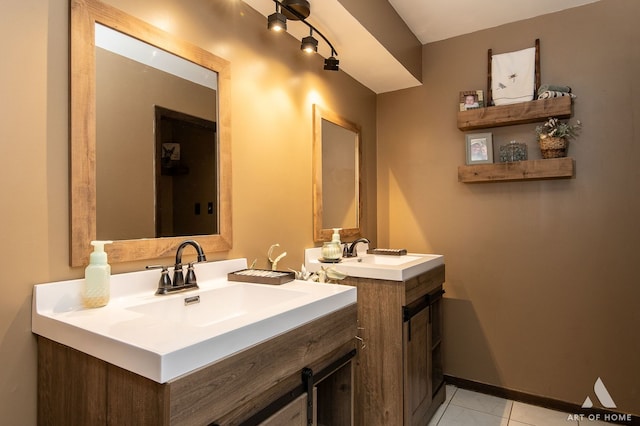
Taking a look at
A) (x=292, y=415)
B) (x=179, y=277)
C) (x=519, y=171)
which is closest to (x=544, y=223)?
(x=519, y=171)

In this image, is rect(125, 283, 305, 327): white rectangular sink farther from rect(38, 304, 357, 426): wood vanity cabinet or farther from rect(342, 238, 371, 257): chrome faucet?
rect(342, 238, 371, 257): chrome faucet

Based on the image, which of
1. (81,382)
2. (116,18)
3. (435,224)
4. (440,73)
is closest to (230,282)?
(81,382)

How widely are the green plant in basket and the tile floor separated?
1799 millimetres

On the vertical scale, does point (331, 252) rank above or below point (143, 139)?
below

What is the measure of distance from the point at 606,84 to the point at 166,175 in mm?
2654

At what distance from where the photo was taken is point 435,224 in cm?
288

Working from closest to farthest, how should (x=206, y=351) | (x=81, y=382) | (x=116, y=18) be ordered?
(x=206, y=351) < (x=81, y=382) < (x=116, y=18)

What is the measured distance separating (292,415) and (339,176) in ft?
5.75

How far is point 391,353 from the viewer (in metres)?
1.91

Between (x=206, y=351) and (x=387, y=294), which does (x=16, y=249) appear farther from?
(x=387, y=294)

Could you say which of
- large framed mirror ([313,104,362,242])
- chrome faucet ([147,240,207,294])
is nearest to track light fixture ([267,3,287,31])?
large framed mirror ([313,104,362,242])

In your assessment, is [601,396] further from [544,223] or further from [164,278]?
[164,278]

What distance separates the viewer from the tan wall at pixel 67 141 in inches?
39.4

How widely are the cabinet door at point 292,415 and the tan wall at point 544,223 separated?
78.5 inches
